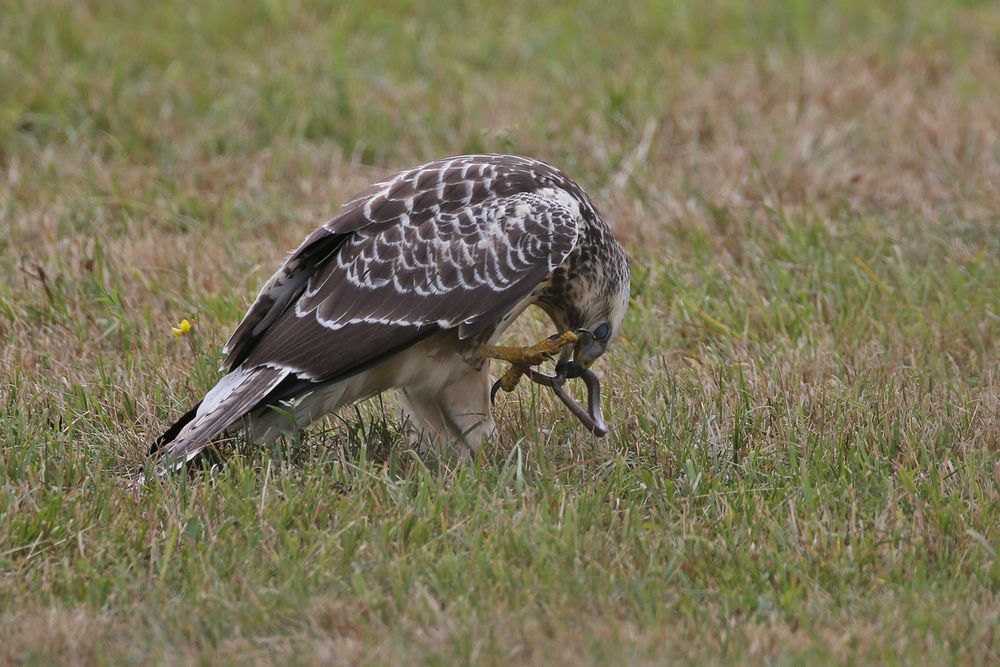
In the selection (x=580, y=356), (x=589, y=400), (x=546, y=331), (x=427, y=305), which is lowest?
(x=546, y=331)

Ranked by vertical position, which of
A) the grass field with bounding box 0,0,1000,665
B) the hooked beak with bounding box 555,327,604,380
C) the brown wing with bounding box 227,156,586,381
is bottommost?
the grass field with bounding box 0,0,1000,665

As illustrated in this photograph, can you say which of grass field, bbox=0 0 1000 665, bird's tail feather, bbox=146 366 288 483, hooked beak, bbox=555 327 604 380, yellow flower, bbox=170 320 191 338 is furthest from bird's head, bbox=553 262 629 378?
yellow flower, bbox=170 320 191 338

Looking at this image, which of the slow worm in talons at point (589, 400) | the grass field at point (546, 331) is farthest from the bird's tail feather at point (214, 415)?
the slow worm in talons at point (589, 400)

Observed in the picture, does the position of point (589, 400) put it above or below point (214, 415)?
below

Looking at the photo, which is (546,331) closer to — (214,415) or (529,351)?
(529,351)

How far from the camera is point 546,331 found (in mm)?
5898

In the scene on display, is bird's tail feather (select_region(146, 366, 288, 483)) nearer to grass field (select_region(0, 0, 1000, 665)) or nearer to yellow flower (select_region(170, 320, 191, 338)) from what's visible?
grass field (select_region(0, 0, 1000, 665))

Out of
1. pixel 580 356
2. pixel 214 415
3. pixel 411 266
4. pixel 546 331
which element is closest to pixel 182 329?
pixel 214 415

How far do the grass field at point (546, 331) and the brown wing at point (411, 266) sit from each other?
384mm

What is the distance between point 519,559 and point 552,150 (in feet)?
13.4

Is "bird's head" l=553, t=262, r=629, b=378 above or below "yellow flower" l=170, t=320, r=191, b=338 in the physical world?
above

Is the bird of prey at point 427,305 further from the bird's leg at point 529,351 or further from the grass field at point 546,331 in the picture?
the grass field at point 546,331

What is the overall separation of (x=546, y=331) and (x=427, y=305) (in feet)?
4.25

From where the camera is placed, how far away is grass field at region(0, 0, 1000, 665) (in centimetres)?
379
